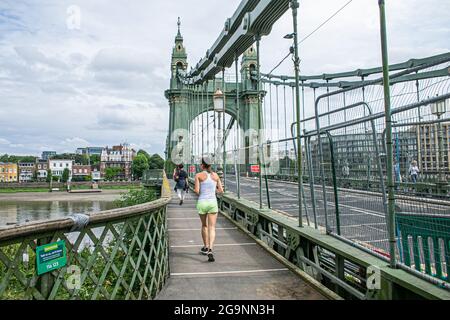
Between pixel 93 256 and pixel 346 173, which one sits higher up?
pixel 346 173

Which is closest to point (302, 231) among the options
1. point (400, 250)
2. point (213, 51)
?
point (400, 250)

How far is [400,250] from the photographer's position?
10.3 feet

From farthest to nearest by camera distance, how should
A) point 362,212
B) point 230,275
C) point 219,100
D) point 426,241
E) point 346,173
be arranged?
point 219,100, point 230,275, point 346,173, point 362,212, point 426,241

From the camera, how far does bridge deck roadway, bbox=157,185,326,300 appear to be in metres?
3.87

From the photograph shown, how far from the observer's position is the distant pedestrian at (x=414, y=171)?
9.47ft

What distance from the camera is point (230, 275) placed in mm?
4516

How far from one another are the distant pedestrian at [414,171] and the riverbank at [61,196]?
2996 inches

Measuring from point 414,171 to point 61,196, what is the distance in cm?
8800

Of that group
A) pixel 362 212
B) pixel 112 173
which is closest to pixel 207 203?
pixel 362 212

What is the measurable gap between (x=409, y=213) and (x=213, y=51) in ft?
39.4

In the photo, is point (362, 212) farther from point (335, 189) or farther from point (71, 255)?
point (71, 255)

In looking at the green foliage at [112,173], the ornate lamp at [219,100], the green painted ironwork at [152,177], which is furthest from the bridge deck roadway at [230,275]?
the green foliage at [112,173]

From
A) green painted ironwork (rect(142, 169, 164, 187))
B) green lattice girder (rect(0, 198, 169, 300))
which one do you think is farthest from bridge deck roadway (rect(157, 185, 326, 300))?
green painted ironwork (rect(142, 169, 164, 187))
